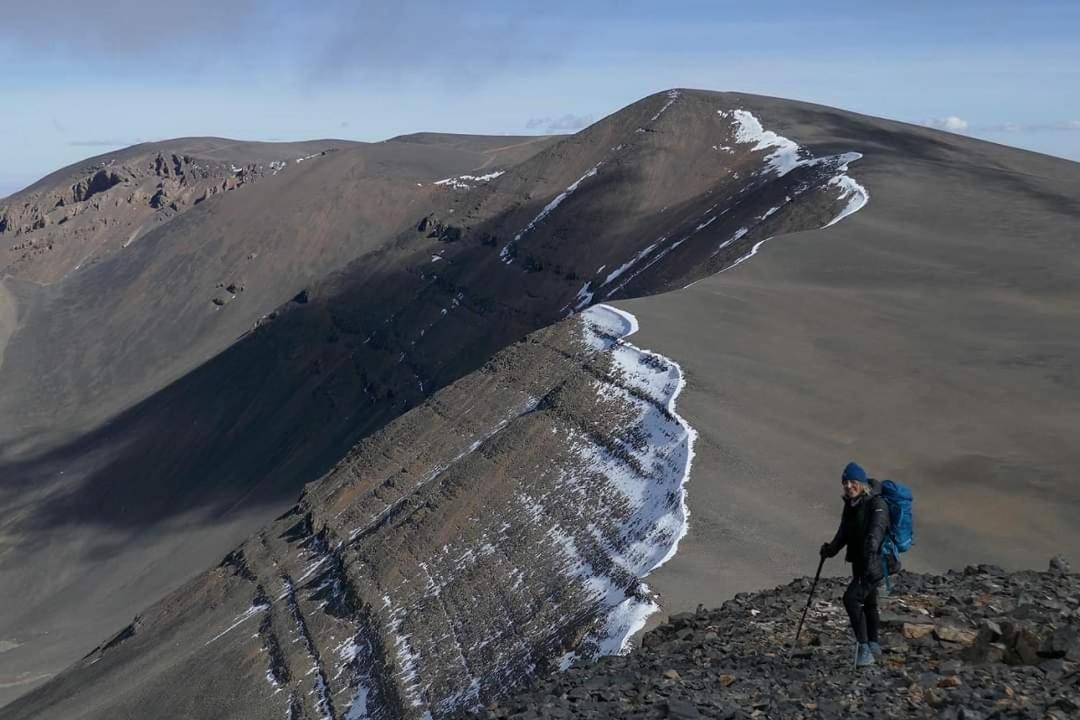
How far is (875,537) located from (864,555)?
7.5 inches

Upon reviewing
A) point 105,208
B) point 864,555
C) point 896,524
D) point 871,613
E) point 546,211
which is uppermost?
point 896,524

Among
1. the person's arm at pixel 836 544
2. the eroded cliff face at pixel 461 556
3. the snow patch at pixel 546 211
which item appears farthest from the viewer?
the snow patch at pixel 546 211

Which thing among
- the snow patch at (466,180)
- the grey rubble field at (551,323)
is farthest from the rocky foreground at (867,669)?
the snow patch at (466,180)

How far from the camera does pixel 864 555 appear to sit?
11.2 meters

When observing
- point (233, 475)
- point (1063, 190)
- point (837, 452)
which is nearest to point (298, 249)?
point (233, 475)

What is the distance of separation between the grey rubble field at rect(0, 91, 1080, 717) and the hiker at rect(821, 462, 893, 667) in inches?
313

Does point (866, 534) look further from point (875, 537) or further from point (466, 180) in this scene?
point (466, 180)

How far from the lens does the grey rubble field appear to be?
26.2m

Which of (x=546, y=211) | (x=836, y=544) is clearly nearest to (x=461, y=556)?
(x=836, y=544)

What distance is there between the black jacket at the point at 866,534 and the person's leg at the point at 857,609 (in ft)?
Result: 0.43

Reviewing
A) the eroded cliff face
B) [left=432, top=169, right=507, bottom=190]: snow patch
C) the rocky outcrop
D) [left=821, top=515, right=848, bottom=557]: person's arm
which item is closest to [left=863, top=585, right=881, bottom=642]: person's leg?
[left=821, top=515, right=848, bottom=557]: person's arm

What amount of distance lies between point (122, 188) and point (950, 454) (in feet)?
434

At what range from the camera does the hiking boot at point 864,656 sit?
436 inches

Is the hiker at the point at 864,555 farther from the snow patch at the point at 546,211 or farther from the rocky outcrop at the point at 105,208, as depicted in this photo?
the rocky outcrop at the point at 105,208
